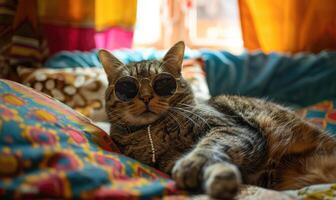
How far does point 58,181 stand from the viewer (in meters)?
0.82

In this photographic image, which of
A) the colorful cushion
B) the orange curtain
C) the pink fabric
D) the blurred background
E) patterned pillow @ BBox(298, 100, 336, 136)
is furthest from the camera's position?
the pink fabric

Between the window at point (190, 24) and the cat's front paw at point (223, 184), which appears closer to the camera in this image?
the cat's front paw at point (223, 184)

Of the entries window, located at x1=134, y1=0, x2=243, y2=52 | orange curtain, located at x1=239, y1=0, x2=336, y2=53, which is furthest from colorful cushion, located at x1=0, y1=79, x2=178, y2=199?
window, located at x1=134, y1=0, x2=243, y2=52

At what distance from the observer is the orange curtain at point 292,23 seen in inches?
88.0

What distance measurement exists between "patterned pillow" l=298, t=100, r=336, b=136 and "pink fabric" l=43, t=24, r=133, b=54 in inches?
47.7

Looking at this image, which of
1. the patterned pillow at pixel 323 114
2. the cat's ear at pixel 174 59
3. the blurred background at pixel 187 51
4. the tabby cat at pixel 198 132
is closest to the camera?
→ the tabby cat at pixel 198 132

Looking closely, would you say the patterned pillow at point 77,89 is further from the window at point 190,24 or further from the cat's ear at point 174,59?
the window at point 190,24

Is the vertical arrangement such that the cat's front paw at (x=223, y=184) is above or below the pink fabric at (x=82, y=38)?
below

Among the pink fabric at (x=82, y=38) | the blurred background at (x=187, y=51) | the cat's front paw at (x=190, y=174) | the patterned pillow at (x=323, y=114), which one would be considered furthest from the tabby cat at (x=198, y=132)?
the pink fabric at (x=82, y=38)

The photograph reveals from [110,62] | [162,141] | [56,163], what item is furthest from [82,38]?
[56,163]

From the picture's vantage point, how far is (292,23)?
89.3 inches

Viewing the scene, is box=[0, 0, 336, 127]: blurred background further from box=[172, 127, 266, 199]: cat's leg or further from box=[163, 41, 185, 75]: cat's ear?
box=[172, 127, 266, 199]: cat's leg

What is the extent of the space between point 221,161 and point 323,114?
115 centimetres

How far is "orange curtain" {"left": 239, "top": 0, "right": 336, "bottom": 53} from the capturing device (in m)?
2.23
